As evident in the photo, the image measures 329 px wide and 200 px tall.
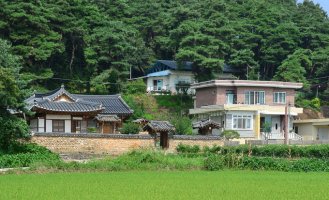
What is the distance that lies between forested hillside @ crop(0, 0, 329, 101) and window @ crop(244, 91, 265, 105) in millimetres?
3709

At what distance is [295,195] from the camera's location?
54.5ft

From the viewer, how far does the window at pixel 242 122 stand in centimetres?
4816

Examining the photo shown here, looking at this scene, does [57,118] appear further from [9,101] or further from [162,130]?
[9,101]

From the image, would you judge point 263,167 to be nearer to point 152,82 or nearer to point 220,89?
point 220,89

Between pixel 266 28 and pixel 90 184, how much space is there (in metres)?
42.3

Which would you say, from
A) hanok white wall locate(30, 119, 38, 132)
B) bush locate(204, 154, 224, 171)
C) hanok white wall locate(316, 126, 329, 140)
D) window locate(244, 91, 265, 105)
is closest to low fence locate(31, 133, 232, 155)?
hanok white wall locate(30, 119, 38, 132)

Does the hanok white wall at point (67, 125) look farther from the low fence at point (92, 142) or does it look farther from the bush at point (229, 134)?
the bush at point (229, 134)

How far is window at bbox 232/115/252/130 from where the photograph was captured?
48.2 meters

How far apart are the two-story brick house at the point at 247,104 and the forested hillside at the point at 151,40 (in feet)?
9.13

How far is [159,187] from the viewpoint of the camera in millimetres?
18547

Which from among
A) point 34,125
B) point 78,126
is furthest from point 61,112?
point 78,126

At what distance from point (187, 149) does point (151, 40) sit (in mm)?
28990

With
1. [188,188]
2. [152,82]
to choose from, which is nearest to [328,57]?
[152,82]

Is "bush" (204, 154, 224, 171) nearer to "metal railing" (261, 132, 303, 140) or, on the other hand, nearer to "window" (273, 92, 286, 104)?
"metal railing" (261, 132, 303, 140)
